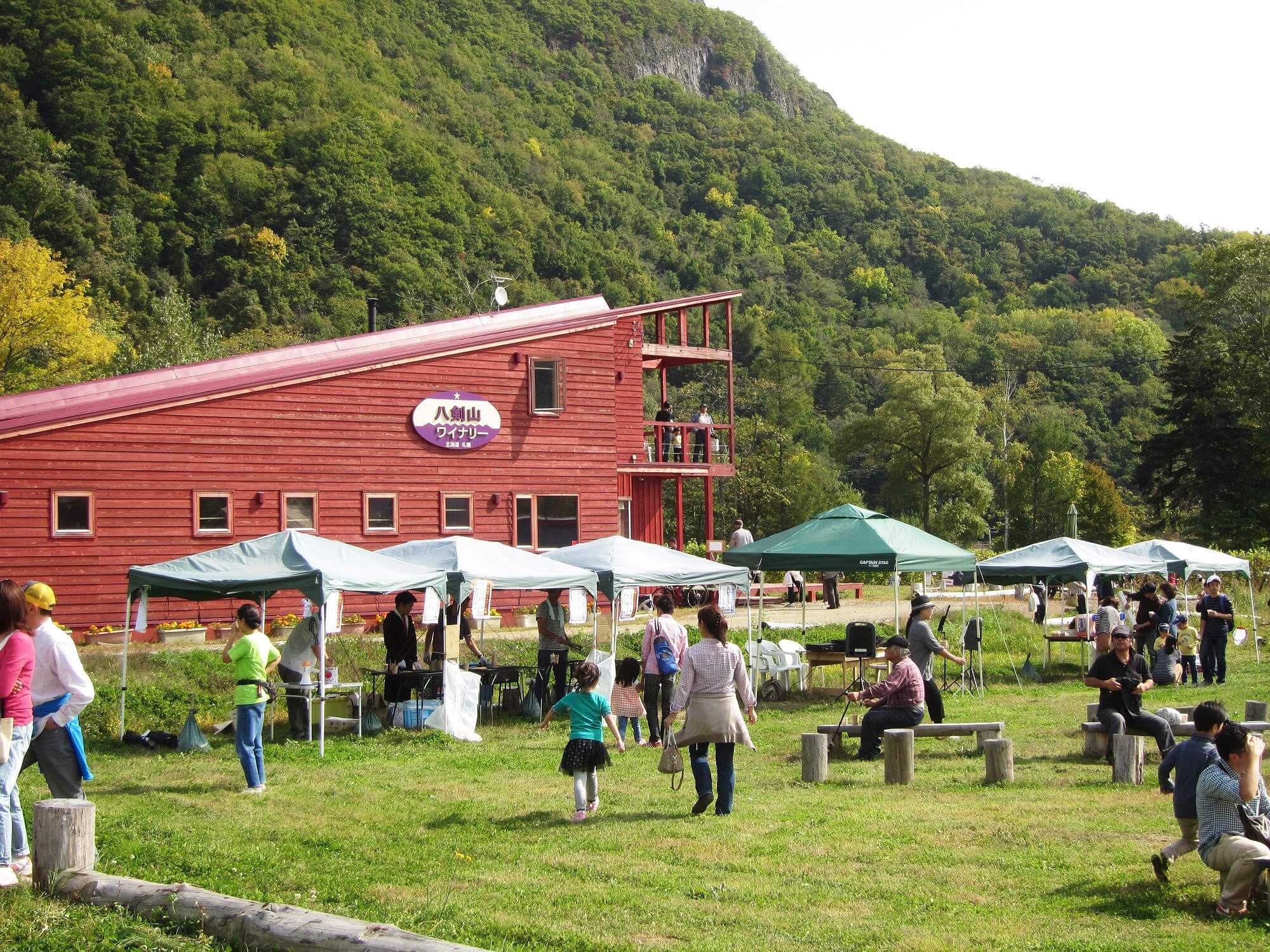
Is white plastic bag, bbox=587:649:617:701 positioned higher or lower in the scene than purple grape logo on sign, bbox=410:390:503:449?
lower

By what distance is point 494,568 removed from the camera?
1842 cm

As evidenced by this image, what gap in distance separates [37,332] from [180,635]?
99.5ft

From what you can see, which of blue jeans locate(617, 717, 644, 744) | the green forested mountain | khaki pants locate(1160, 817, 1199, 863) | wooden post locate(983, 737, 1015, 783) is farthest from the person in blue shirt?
the green forested mountain

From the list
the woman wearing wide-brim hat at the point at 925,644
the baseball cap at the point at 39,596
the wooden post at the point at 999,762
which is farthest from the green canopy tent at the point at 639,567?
the baseball cap at the point at 39,596

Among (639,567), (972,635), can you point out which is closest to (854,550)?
(639,567)

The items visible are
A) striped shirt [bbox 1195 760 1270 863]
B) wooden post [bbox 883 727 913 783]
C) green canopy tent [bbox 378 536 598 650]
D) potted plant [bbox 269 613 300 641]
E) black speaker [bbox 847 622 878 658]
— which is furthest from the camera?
potted plant [bbox 269 613 300 641]

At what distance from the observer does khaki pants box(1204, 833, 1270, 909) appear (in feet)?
25.2

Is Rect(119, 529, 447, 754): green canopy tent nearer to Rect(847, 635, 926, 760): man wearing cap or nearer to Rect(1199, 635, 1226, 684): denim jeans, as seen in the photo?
Rect(847, 635, 926, 760): man wearing cap

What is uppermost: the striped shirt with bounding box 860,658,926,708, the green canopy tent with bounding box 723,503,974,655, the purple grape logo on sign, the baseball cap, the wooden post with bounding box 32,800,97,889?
the purple grape logo on sign

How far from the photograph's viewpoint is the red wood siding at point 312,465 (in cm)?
2434

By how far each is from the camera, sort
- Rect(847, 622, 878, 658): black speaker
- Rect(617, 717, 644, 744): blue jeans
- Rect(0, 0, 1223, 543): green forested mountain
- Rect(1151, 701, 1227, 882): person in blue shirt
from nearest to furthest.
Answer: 1. Rect(1151, 701, 1227, 882): person in blue shirt
2. Rect(617, 717, 644, 744): blue jeans
3. Rect(847, 622, 878, 658): black speaker
4. Rect(0, 0, 1223, 543): green forested mountain

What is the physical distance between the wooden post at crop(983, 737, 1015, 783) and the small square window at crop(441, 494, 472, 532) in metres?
17.5

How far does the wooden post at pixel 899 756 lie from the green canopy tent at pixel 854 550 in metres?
7.09

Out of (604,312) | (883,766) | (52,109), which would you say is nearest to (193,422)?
(604,312)
